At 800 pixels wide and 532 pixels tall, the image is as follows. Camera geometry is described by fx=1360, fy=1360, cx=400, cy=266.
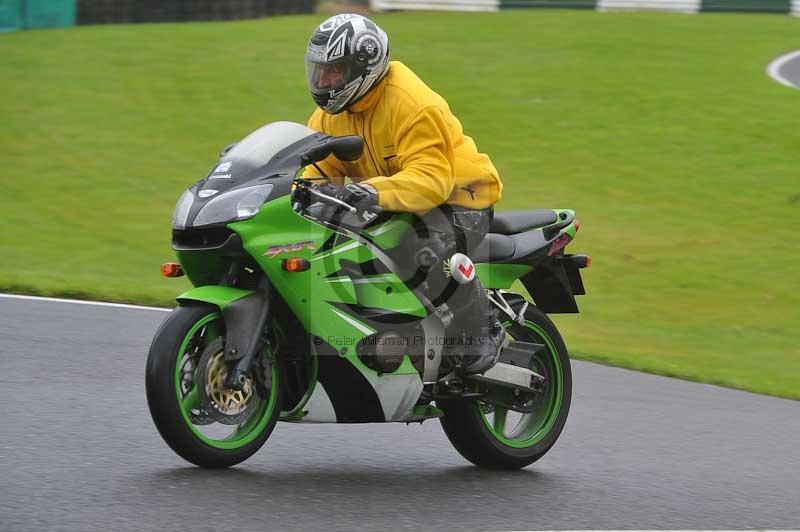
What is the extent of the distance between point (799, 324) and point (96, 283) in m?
6.14

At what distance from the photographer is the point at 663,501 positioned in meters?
5.66

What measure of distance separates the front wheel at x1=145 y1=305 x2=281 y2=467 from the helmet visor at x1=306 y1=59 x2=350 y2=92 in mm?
1075

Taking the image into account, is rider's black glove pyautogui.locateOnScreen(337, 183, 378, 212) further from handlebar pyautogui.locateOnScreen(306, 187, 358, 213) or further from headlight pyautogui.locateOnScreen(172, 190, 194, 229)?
headlight pyautogui.locateOnScreen(172, 190, 194, 229)

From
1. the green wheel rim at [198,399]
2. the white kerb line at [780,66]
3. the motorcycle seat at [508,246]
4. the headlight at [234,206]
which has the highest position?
the headlight at [234,206]

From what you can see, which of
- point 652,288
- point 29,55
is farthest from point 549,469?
point 29,55

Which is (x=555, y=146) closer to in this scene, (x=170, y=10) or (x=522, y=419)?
(x=170, y=10)

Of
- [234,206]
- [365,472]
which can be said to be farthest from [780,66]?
[234,206]

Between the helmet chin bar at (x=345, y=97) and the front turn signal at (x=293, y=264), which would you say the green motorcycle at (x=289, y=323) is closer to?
the front turn signal at (x=293, y=264)

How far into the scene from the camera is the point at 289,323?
5.59 meters

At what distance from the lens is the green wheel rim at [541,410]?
6383mm

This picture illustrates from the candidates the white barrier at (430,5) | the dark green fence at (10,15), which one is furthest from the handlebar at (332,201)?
the white barrier at (430,5)

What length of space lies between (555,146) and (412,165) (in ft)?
41.0

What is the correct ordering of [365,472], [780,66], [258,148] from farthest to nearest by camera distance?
1. [780,66]
2. [365,472]
3. [258,148]

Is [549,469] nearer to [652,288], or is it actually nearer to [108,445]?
[108,445]
